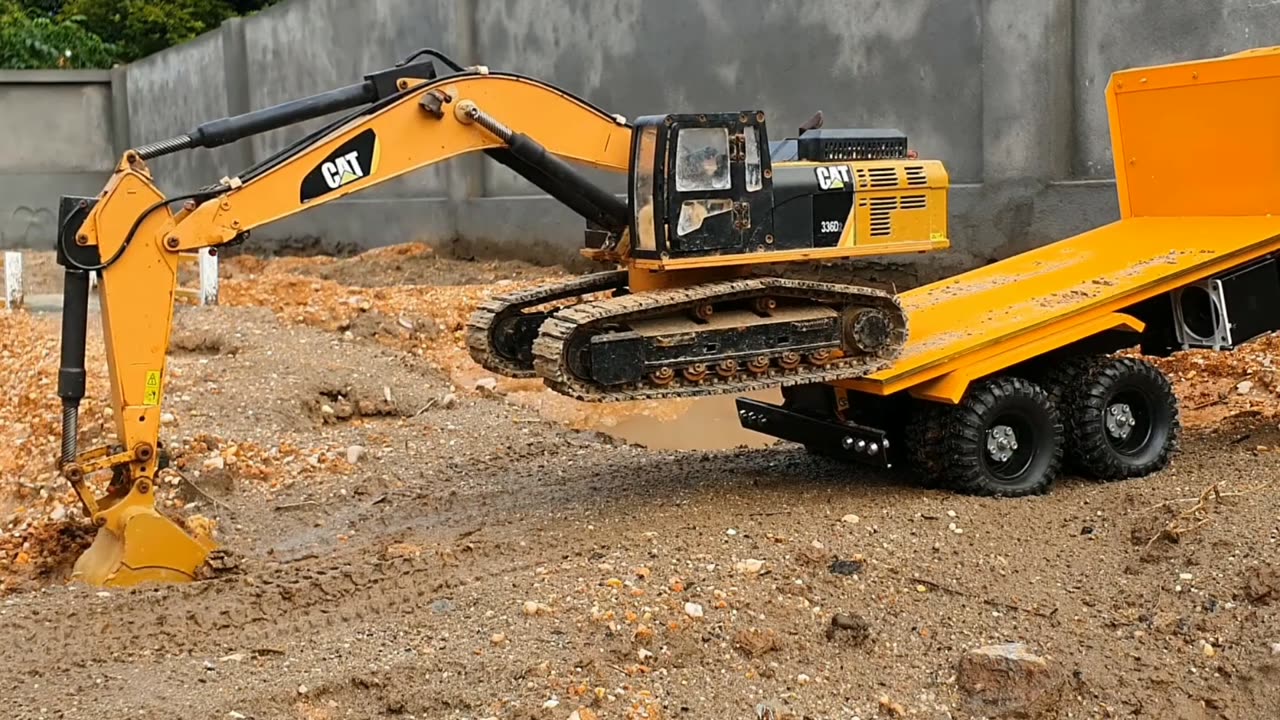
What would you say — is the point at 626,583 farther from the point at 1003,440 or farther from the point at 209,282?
the point at 209,282

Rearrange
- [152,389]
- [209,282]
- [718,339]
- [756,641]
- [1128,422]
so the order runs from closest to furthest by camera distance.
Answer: [756,641]
[152,389]
[718,339]
[1128,422]
[209,282]

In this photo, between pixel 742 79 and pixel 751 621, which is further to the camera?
pixel 742 79

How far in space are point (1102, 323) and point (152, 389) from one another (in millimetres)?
4629

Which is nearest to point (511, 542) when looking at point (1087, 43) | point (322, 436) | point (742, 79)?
point (322, 436)

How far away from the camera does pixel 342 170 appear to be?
619 centimetres

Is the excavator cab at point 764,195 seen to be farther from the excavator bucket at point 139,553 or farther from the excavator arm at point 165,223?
the excavator bucket at point 139,553

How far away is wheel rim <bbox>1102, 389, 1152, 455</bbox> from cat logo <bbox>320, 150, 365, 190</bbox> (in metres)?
4.03

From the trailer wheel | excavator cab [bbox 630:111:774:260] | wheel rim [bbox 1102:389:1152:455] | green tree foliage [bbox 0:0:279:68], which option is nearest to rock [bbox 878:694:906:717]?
the trailer wheel

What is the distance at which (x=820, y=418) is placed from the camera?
289 inches

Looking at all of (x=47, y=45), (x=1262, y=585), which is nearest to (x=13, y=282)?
(x=1262, y=585)

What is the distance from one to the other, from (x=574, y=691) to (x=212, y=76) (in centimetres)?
2197

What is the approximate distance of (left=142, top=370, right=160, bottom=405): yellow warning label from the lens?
5.96 m

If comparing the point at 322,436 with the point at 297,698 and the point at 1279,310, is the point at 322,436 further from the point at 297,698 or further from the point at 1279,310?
the point at 1279,310

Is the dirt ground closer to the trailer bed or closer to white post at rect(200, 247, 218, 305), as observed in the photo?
the trailer bed
